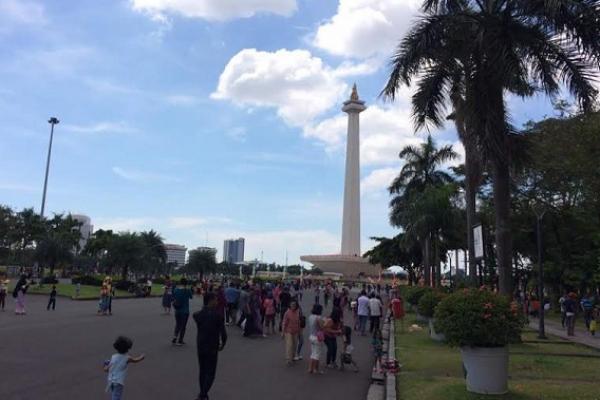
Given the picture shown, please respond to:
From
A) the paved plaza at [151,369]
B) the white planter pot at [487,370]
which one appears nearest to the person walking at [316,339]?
the paved plaza at [151,369]

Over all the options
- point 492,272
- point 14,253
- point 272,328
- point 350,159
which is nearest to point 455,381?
point 272,328

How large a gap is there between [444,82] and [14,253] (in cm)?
7148

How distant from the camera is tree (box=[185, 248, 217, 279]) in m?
99.7

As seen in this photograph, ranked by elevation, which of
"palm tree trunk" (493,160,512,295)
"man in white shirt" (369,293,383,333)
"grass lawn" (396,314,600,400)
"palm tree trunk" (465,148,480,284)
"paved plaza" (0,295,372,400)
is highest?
"palm tree trunk" (465,148,480,284)

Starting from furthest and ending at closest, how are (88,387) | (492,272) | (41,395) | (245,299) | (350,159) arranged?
(350,159) < (492,272) < (245,299) < (88,387) < (41,395)

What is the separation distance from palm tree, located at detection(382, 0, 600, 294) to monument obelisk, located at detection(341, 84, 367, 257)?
8899 cm

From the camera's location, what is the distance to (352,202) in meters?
108

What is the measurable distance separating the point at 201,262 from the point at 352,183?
3048 centimetres

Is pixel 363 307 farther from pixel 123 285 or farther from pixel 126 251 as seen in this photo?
pixel 126 251

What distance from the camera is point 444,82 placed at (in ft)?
58.6

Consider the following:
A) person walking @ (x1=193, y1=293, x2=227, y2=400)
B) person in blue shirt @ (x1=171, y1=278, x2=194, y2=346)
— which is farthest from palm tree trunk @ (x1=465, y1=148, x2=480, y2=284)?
person walking @ (x1=193, y1=293, x2=227, y2=400)

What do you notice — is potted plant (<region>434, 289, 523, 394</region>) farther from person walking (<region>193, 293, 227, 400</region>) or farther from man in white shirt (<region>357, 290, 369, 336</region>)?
man in white shirt (<region>357, 290, 369, 336</region>)

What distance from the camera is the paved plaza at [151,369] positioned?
9.45m

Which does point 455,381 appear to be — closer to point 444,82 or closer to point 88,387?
point 88,387
